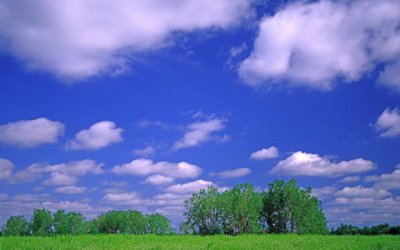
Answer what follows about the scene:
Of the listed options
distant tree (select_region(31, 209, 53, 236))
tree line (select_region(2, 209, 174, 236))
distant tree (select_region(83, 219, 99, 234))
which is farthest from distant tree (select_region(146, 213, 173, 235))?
distant tree (select_region(31, 209, 53, 236))

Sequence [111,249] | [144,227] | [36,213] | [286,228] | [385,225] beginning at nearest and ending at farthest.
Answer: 1. [111,249]
2. [385,225]
3. [286,228]
4. [36,213]
5. [144,227]

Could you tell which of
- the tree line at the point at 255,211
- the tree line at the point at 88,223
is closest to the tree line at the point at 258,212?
the tree line at the point at 255,211

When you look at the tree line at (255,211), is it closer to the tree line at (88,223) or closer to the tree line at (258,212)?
the tree line at (258,212)

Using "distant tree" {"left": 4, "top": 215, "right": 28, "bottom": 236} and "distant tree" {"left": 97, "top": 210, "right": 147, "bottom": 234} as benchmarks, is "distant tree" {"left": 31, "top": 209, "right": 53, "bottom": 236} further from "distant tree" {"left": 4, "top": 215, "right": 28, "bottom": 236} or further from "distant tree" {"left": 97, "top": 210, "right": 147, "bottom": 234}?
"distant tree" {"left": 97, "top": 210, "right": 147, "bottom": 234}

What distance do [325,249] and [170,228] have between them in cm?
7774

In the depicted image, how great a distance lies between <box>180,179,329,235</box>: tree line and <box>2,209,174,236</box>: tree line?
16190 mm

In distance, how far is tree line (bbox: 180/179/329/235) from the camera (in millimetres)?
76875

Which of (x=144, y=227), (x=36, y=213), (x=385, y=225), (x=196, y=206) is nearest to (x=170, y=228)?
(x=144, y=227)

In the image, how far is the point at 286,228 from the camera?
77250 mm

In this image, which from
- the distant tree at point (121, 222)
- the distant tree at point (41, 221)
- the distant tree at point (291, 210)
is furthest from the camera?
the distant tree at point (121, 222)

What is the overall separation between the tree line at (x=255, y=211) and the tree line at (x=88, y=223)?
16190mm

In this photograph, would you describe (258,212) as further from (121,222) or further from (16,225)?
(16,225)

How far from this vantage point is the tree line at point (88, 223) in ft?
310

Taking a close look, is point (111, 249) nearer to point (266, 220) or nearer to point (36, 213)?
point (266, 220)
